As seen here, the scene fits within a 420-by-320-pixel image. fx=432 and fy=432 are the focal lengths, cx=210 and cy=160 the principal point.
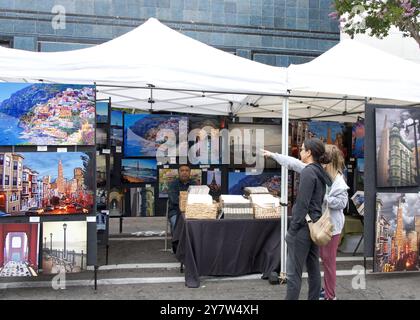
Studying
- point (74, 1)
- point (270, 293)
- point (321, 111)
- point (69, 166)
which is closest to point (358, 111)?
point (321, 111)

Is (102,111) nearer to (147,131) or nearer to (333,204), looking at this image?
(147,131)

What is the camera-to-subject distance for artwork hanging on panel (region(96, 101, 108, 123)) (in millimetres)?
6191

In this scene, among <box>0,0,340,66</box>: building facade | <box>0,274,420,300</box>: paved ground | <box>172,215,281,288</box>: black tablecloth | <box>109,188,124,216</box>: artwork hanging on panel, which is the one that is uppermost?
<box>0,0,340,66</box>: building facade

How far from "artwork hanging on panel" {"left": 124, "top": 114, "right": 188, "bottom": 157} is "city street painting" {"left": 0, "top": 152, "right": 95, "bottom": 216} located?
310cm

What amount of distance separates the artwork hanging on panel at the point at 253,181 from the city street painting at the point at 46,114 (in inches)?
156

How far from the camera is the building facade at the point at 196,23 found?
11.1 meters

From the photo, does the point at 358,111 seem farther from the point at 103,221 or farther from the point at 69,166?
the point at 69,166

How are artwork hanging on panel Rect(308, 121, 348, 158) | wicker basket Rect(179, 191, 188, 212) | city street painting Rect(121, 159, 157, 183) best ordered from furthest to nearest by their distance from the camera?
artwork hanging on panel Rect(308, 121, 348, 158), city street painting Rect(121, 159, 157, 183), wicker basket Rect(179, 191, 188, 212)

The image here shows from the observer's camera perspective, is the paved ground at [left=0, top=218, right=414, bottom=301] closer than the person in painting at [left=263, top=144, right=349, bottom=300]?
No

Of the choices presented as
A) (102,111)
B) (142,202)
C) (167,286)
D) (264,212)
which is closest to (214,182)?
(142,202)

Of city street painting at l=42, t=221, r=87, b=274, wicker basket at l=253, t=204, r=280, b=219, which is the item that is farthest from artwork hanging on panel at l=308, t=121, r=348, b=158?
city street painting at l=42, t=221, r=87, b=274

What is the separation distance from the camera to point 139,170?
7918mm

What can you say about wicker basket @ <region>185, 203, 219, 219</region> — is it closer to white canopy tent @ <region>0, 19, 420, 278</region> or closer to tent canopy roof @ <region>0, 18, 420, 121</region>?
white canopy tent @ <region>0, 19, 420, 278</region>

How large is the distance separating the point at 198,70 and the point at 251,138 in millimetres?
3360
